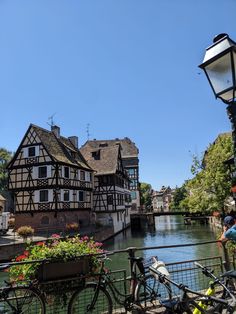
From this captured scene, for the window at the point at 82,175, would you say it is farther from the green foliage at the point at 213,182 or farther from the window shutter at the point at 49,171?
the green foliage at the point at 213,182

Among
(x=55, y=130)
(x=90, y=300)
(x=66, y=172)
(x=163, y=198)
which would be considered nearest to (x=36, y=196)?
(x=66, y=172)

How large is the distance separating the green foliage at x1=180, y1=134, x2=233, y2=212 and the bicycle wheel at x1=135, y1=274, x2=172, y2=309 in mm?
23517

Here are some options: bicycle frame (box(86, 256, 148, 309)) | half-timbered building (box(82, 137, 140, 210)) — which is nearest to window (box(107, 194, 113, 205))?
half-timbered building (box(82, 137, 140, 210))

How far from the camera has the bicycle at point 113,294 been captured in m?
Answer: 4.58

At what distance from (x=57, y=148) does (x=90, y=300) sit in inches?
1170

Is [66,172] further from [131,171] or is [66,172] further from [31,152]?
[131,171]

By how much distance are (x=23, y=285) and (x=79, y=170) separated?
102ft

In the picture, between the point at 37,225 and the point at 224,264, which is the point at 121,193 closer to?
the point at 37,225

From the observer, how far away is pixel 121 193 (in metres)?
43.4

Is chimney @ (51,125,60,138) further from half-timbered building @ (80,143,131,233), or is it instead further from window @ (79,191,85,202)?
window @ (79,191,85,202)

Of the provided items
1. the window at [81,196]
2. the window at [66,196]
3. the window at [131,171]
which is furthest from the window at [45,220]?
the window at [131,171]

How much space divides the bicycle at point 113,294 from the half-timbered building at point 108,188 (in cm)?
3214

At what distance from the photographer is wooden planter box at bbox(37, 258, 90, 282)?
4.35 m

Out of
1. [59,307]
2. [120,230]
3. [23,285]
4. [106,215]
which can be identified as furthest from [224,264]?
[120,230]
